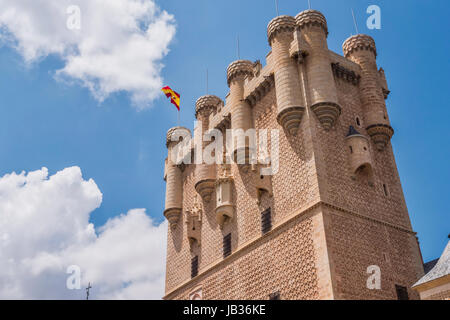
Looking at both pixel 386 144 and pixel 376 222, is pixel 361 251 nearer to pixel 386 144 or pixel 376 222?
pixel 376 222

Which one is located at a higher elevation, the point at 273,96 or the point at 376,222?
the point at 273,96

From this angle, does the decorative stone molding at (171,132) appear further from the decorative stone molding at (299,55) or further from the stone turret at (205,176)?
the decorative stone molding at (299,55)

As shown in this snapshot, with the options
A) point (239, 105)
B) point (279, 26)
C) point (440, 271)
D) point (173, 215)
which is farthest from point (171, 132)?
point (440, 271)

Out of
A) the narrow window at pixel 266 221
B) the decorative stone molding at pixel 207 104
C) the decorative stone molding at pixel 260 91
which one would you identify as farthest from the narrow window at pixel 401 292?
the decorative stone molding at pixel 207 104

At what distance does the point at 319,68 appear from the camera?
71.4 ft

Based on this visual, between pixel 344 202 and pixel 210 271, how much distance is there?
8.06 meters

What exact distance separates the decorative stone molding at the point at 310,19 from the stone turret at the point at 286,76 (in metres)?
0.34

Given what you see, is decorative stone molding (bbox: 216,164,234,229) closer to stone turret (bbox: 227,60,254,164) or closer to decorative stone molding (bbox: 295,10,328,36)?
stone turret (bbox: 227,60,254,164)

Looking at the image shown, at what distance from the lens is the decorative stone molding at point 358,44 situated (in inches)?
981

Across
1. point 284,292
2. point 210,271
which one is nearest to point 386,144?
point 284,292

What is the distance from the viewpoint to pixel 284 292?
18891mm

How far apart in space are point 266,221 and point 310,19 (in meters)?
10.1

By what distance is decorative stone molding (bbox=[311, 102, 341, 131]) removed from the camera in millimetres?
20859
